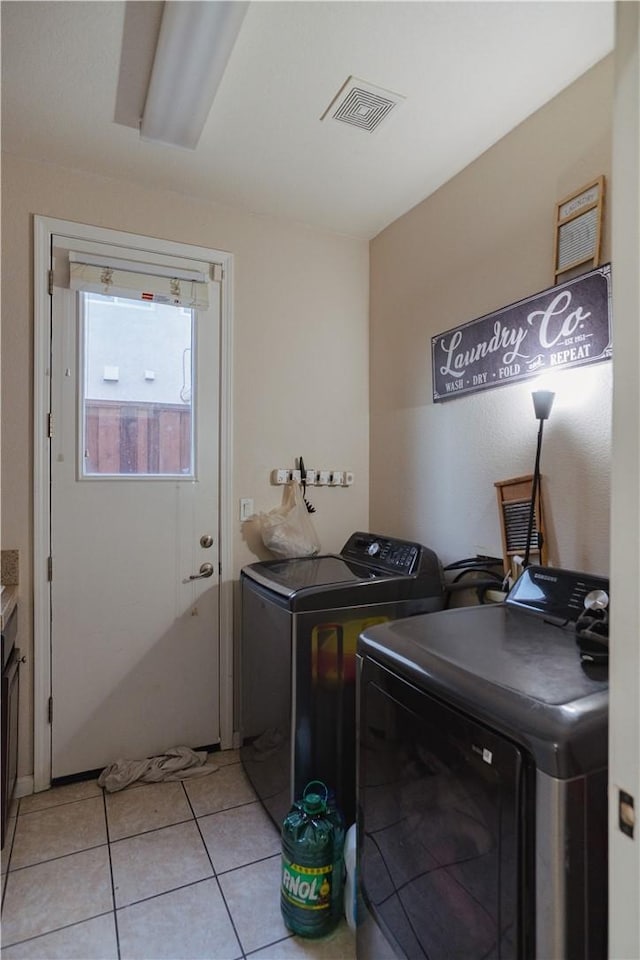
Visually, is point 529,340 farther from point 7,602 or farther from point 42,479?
point 7,602

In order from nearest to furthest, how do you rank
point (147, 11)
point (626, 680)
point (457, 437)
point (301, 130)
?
point (626, 680), point (147, 11), point (301, 130), point (457, 437)

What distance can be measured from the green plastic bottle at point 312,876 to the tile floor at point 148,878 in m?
0.05

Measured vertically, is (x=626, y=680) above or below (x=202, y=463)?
below

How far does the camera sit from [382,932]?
1.30 metres

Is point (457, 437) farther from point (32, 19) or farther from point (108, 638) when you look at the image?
point (32, 19)

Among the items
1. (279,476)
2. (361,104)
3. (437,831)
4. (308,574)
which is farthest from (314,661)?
(361,104)

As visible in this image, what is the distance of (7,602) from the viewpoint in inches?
76.3

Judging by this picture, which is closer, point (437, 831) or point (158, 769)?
point (437, 831)

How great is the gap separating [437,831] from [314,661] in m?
0.77

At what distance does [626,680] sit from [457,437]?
1.62 meters

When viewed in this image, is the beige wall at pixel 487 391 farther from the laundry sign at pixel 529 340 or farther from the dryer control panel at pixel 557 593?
the dryer control panel at pixel 557 593

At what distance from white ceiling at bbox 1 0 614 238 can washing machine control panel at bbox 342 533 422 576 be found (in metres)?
1.65

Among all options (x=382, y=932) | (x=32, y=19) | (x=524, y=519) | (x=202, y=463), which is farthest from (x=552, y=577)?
(x=32, y=19)

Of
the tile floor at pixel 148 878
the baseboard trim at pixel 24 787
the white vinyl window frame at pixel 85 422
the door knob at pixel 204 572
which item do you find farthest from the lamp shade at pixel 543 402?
the baseboard trim at pixel 24 787
